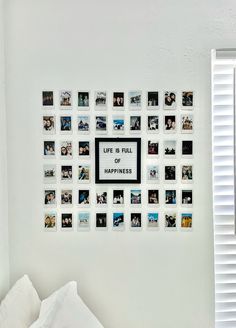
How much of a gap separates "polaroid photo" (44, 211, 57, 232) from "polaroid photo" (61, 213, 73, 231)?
0.04 m

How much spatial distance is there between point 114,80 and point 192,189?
2.26ft

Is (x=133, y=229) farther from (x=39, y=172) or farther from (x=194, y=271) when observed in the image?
(x=39, y=172)

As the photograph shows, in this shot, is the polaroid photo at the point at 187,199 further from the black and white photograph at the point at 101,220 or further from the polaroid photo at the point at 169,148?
the black and white photograph at the point at 101,220

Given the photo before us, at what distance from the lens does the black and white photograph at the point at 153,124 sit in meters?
2.01

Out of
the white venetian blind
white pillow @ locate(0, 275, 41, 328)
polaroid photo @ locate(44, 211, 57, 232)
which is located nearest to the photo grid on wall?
polaroid photo @ locate(44, 211, 57, 232)

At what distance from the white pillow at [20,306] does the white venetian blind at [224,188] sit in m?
0.95

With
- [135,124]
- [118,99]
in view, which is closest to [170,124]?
[135,124]

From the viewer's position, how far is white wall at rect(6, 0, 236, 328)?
6.51ft

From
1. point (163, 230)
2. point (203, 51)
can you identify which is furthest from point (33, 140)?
point (203, 51)

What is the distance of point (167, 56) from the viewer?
200 cm

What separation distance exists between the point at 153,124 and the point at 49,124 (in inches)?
20.9

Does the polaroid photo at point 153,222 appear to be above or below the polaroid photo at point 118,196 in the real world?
below

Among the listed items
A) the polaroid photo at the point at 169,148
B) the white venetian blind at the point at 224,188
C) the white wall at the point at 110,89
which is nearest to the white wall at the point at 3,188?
the white wall at the point at 110,89

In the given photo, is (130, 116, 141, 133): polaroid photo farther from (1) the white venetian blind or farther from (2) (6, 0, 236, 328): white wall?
(1) the white venetian blind
